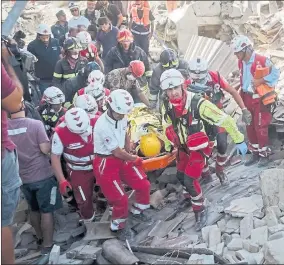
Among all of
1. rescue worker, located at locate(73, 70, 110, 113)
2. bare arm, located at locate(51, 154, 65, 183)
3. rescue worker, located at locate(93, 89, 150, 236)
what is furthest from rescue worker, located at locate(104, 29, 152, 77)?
bare arm, located at locate(51, 154, 65, 183)

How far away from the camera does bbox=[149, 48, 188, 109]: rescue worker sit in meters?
7.75

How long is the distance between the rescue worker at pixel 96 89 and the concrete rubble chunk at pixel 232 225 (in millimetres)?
2294

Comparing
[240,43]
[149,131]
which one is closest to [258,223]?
[149,131]

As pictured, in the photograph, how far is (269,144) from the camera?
25.9ft

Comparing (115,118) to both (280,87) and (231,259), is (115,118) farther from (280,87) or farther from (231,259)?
(280,87)

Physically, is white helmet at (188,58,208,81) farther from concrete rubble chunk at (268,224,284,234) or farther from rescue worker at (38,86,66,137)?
concrete rubble chunk at (268,224,284,234)

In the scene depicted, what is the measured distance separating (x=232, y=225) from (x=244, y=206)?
0.35 m

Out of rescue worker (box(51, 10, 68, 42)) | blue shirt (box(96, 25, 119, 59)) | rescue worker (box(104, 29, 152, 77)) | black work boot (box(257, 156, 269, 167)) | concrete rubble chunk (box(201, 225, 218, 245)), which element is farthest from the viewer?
rescue worker (box(51, 10, 68, 42))

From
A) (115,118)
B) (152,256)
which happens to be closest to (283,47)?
(115,118)

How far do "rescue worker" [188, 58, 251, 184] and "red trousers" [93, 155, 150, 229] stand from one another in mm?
1117

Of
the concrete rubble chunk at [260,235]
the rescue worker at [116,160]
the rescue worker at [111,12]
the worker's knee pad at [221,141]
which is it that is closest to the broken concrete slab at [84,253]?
the rescue worker at [116,160]

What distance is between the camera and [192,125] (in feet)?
19.4

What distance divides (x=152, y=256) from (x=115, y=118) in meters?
1.51

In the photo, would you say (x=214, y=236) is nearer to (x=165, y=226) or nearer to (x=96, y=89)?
(x=165, y=226)
